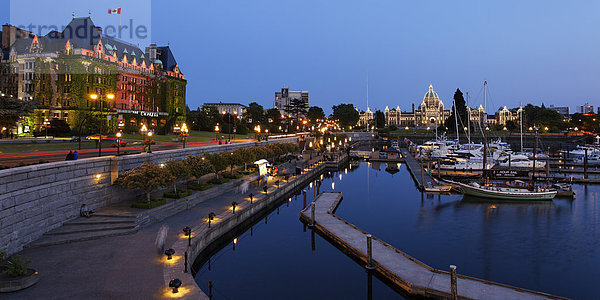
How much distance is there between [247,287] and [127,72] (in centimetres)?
8280

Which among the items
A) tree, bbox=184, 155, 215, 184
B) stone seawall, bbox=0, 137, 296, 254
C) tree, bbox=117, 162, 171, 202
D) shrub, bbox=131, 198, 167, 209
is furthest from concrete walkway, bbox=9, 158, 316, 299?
tree, bbox=184, 155, 215, 184

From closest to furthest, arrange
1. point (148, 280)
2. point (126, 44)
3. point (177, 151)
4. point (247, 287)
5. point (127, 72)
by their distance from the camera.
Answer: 1. point (148, 280)
2. point (247, 287)
3. point (177, 151)
4. point (127, 72)
5. point (126, 44)

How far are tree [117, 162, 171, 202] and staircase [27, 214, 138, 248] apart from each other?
336 cm

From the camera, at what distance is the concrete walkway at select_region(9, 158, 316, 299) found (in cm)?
1619

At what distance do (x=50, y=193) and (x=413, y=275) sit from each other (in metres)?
23.3

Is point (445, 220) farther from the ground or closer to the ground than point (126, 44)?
closer to the ground

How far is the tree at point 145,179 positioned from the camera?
29.6m

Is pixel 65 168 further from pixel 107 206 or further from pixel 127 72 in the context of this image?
pixel 127 72

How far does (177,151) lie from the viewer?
41.1 metres

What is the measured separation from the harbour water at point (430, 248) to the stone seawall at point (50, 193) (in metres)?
10.2

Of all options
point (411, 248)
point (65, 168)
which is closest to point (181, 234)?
point (65, 168)

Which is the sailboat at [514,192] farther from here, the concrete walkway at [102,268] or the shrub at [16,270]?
the shrub at [16,270]

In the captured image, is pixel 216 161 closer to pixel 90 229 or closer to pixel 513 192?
pixel 90 229

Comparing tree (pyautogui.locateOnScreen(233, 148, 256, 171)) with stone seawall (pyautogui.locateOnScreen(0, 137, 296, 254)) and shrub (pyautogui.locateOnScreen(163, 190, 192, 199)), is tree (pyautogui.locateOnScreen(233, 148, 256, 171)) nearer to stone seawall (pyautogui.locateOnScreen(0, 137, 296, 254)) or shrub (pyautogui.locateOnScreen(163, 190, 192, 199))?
shrub (pyautogui.locateOnScreen(163, 190, 192, 199))
